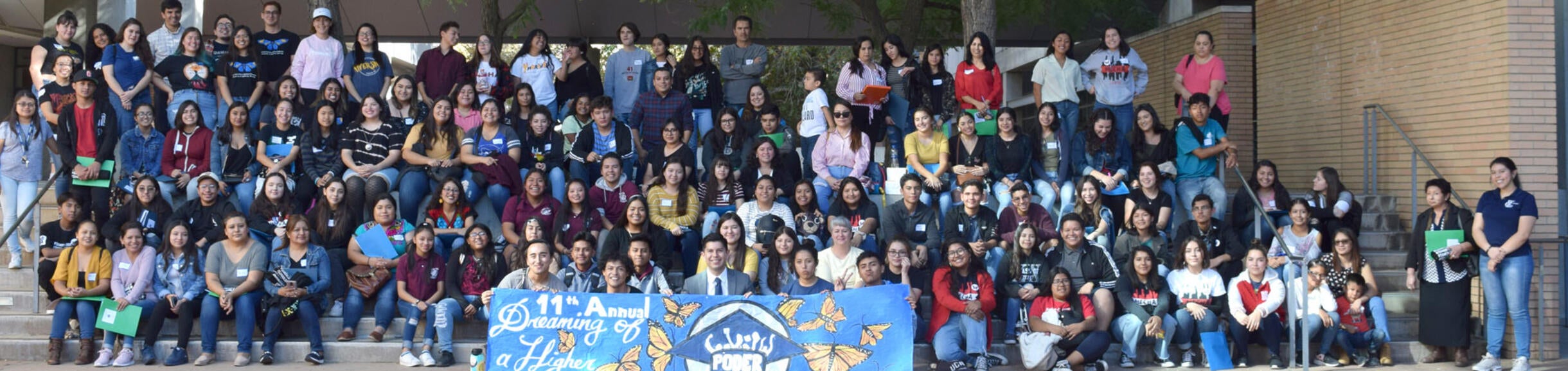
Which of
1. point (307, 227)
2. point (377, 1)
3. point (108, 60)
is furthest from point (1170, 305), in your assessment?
point (377, 1)

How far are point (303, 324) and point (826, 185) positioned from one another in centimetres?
457

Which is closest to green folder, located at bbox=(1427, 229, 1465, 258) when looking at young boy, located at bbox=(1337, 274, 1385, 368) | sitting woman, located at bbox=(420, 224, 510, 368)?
young boy, located at bbox=(1337, 274, 1385, 368)

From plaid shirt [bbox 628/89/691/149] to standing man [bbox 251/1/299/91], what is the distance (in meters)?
3.41

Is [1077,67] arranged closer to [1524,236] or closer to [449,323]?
[1524,236]

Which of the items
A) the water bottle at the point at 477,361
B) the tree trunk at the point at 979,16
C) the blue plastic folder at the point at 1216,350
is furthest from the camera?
the tree trunk at the point at 979,16

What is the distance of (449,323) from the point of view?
9.73m

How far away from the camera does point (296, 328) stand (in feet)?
33.7

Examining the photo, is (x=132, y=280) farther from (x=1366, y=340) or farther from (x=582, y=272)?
(x=1366, y=340)

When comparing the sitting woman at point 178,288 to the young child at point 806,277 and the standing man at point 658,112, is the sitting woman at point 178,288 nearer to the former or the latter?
the standing man at point 658,112

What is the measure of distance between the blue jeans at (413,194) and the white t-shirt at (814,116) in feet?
11.7

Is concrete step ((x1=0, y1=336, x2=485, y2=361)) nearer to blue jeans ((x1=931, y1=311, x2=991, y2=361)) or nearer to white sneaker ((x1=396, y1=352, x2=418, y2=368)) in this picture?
white sneaker ((x1=396, y1=352, x2=418, y2=368))

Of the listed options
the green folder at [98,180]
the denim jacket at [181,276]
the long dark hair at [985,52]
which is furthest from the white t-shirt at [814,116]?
the green folder at [98,180]

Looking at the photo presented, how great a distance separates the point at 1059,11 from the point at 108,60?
37.4 ft

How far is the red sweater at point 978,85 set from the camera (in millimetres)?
12961
